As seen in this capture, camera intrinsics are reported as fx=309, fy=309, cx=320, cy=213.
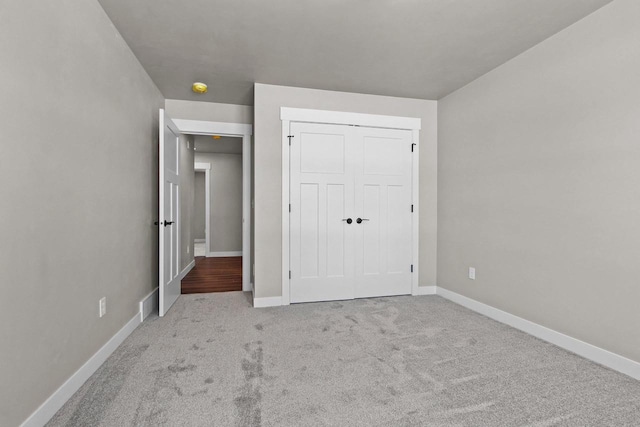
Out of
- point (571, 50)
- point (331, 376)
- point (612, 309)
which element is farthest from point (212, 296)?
point (571, 50)

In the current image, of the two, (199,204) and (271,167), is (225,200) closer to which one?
(199,204)

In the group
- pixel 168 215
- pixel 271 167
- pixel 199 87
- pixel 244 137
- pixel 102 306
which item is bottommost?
pixel 102 306

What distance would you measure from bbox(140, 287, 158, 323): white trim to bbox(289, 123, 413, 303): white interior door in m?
1.40

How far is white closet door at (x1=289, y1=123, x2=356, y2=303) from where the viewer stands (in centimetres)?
341

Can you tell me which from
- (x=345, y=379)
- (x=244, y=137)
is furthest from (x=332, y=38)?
(x=345, y=379)

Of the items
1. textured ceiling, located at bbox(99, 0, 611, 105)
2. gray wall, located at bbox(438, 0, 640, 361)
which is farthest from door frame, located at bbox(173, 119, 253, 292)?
gray wall, located at bbox(438, 0, 640, 361)

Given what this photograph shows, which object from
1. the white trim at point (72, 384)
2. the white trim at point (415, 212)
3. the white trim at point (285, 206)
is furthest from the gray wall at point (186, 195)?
the white trim at point (415, 212)

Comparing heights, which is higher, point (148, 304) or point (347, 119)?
point (347, 119)

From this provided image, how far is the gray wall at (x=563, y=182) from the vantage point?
198 centimetres

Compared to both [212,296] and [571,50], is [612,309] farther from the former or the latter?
[212,296]

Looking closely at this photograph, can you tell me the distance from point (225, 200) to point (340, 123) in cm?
469

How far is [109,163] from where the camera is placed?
2223 millimetres

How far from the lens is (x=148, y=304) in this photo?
3.02 metres

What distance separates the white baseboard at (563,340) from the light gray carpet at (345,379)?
74 millimetres
